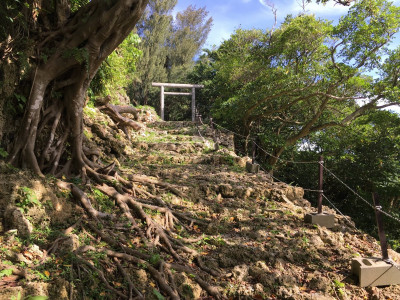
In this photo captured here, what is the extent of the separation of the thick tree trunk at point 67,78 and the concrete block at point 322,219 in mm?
3937

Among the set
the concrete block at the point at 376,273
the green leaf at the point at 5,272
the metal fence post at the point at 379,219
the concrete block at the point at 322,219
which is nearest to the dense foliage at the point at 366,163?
the concrete block at the point at 322,219

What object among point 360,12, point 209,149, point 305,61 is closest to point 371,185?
point 305,61

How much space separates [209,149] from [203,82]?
1305 cm

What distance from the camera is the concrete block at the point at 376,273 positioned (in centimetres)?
349

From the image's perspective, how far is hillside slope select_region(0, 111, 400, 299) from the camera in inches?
103

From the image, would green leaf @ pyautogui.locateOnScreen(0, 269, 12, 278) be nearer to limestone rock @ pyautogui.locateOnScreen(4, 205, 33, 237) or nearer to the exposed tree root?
the exposed tree root

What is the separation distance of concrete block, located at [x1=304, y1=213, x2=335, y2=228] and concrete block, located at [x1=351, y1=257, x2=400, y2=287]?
1.42 meters

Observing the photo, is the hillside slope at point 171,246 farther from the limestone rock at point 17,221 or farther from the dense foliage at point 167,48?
the dense foliage at point 167,48

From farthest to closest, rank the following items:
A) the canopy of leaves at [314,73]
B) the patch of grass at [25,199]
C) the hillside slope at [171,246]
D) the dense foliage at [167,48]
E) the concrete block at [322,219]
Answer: the dense foliage at [167,48] < the canopy of leaves at [314,73] < the concrete block at [322,219] < the patch of grass at [25,199] < the hillside slope at [171,246]

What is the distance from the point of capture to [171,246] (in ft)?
12.0

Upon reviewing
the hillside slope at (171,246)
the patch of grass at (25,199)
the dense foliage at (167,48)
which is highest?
the dense foliage at (167,48)

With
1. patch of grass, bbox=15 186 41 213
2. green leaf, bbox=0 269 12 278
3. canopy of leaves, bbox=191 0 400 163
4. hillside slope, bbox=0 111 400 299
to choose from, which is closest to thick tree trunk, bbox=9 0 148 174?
A: hillside slope, bbox=0 111 400 299

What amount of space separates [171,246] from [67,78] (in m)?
3.00

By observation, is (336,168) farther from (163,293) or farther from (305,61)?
(163,293)
